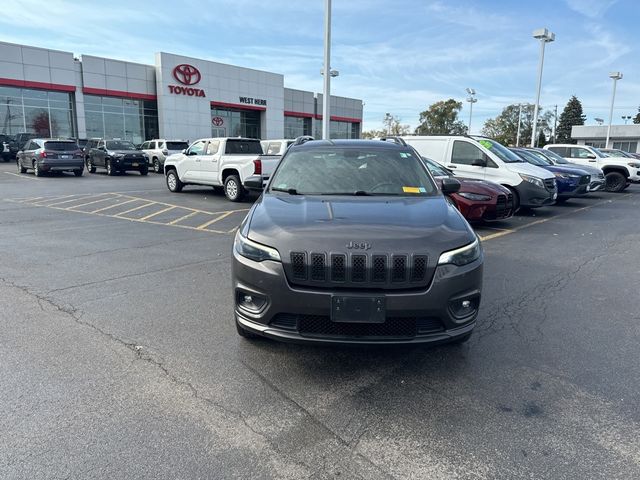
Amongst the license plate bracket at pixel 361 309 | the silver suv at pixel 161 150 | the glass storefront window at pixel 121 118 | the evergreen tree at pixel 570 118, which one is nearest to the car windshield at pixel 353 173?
the license plate bracket at pixel 361 309

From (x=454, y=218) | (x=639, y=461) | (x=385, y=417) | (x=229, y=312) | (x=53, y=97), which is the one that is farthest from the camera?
(x=53, y=97)

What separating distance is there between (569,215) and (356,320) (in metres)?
11.6

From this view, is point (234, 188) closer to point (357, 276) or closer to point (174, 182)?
point (174, 182)

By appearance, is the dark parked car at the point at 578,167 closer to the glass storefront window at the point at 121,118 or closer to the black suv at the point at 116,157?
the black suv at the point at 116,157

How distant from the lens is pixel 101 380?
3.26 m

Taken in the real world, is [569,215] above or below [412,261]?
below

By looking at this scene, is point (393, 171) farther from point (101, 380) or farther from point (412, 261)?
point (101, 380)

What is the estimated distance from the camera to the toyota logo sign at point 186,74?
37250 mm

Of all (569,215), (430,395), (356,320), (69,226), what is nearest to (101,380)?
(356,320)

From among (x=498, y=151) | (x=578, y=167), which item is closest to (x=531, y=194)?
(x=498, y=151)

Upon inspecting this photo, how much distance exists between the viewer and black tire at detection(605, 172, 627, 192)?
19078mm

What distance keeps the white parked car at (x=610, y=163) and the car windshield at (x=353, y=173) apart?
17.1 m

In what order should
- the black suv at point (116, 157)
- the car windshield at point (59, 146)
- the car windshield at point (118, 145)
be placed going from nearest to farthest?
the car windshield at point (59, 146) → the black suv at point (116, 157) → the car windshield at point (118, 145)

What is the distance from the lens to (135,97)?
1422 inches
